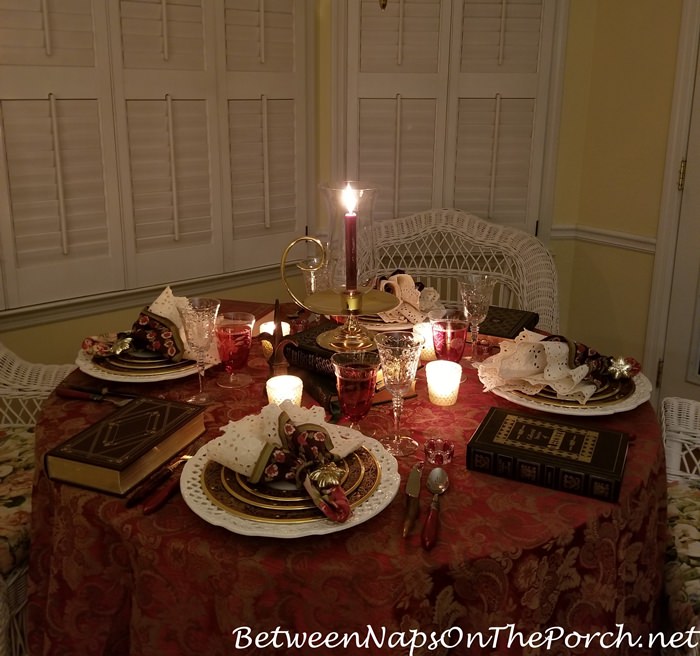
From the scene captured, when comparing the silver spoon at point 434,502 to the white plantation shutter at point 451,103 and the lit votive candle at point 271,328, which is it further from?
the white plantation shutter at point 451,103

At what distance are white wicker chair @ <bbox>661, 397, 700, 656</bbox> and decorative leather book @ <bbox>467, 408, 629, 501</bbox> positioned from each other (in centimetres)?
→ 36

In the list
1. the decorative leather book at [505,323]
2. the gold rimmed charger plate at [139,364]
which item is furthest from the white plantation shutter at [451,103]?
the gold rimmed charger plate at [139,364]

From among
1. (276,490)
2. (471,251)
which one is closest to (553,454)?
(276,490)

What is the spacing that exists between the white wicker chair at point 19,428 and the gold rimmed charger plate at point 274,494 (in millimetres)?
612

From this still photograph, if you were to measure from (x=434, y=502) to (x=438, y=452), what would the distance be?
0.57 feet

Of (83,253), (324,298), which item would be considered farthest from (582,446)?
(83,253)

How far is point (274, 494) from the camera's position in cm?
118

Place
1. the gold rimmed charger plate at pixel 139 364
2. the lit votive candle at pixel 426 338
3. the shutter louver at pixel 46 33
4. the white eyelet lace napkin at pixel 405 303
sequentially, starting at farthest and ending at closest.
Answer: the shutter louver at pixel 46 33 → the white eyelet lace napkin at pixel 405 303 → the lit votive candle at pixel 426 338 → the gold rimmed charger plate at pixel 139 364

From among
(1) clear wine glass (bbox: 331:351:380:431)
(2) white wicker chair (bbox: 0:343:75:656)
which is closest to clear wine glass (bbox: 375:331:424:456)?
(1) clear wine glass (bbox: 331:351:380:431)

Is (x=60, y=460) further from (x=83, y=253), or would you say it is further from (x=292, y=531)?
(x=83, y=253)

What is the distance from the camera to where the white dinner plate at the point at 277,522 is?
110cm

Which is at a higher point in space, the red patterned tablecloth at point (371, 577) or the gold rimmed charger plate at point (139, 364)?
the gold rimmed charger plate at point (139, 364)

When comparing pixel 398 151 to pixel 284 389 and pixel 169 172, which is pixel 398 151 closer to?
pixel 169 172

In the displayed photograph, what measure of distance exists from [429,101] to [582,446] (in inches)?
A: 78.2
